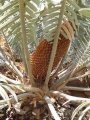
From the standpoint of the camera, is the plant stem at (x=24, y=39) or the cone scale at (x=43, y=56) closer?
the plant stem at (x=24, y=39)

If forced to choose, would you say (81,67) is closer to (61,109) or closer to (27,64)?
(61,109)

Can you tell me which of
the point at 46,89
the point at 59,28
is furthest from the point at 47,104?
the point at 59,28

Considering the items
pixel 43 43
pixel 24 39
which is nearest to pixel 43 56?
pixel 43 43

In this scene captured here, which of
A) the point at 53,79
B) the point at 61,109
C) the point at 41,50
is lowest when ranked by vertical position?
the point at 61,109

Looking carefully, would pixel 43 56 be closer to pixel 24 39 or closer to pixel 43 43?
pixel 43 43

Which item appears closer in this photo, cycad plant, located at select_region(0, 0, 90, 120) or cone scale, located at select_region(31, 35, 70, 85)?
cycad plant, located at select_region(0, 0, 90, 120)

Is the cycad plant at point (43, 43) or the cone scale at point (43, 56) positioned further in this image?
the cone scale at point (43, 56)

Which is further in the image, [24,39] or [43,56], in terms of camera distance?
[43,56]

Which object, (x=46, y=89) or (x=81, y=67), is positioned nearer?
(x=46, y=89)
